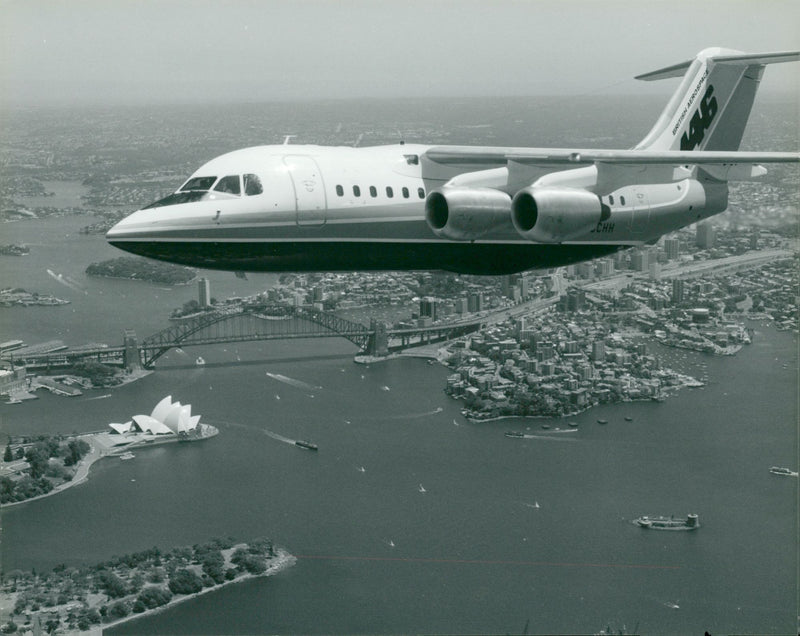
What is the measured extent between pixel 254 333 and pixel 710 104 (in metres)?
19.0

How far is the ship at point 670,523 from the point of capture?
16266 mm

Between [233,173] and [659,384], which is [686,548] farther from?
[233,173]

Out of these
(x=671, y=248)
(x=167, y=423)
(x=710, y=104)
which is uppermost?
(x=710, y=104)

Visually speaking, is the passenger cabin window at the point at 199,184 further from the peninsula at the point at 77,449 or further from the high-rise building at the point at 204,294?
the high-rise building at the point at 204,294

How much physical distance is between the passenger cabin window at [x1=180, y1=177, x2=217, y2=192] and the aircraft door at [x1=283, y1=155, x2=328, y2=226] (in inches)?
15.4

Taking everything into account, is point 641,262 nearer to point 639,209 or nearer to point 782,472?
point 782,472

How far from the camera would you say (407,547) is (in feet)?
49.5

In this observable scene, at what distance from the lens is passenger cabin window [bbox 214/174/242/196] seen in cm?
591

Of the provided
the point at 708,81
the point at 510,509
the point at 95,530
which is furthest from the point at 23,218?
the point at 708,81

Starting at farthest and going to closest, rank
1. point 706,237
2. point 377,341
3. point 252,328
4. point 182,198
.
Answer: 1. point 252,328
2. point 706,237
3. point 377,341
4. point 182,198

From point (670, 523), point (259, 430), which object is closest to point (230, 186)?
point (670, 523)

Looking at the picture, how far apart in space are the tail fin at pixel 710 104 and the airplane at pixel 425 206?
396 millimetres

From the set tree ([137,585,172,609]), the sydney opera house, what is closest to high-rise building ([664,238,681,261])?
the sydney opera house

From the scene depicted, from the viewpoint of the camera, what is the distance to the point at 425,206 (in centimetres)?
635
